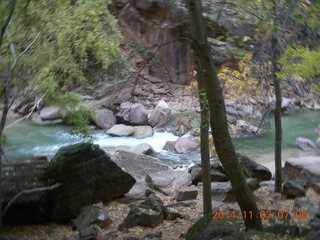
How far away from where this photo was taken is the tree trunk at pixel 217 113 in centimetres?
436

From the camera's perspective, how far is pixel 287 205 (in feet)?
26.6

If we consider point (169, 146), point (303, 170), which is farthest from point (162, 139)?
point (303, 170)

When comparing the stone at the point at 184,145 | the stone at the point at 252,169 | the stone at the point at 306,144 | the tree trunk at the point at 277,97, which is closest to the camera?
the tree trunk at the point at 277,97

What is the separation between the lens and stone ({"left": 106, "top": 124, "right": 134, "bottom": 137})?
20625mm

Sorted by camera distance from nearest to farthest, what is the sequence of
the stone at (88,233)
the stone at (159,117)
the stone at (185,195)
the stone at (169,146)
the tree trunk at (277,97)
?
the stone at (88,233) → the tree trunk at (277,97) → the stone at (185,195) → the stone at (169,146) → the stone at (159,117)

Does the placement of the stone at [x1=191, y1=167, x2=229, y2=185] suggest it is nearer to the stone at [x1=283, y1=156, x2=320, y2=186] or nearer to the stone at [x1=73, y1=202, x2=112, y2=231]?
the stone at [x1=283, y1=156, x2=320, y2=186]

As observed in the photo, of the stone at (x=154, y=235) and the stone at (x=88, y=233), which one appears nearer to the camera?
the stone at (x=154, y=235)

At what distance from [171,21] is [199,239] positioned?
17663 mm

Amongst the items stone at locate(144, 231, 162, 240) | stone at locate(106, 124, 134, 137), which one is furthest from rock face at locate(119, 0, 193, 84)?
stone at locate(144, 231, 162, 240)

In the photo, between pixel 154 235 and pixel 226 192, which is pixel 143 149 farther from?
pixel 154 235

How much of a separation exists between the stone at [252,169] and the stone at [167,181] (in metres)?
1.89

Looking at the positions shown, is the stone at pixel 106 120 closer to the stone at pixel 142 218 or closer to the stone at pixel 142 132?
the stone at pixel 142 132
